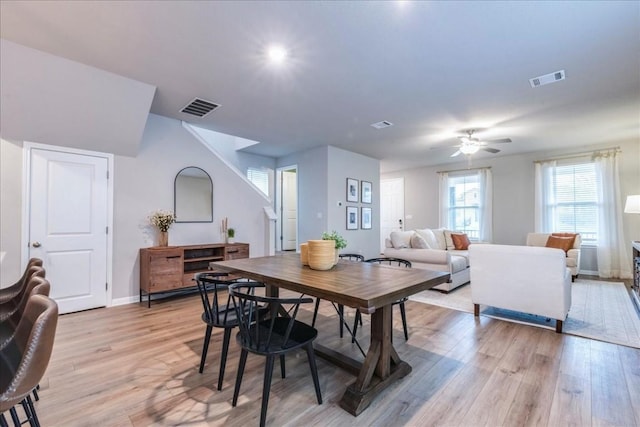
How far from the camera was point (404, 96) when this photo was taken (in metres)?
3.57

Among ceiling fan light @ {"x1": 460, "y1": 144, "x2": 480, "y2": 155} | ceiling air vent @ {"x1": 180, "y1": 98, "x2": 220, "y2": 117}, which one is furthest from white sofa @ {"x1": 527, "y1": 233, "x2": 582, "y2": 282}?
ceiling air vent @ {"x1": 180, "y1": 98, "x2": 220, "y2": 117}

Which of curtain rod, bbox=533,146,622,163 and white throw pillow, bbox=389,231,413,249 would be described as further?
curtain rod, bbox=533,146,622,163

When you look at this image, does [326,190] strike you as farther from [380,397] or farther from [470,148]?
[380,397]

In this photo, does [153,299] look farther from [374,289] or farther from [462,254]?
[462,254]

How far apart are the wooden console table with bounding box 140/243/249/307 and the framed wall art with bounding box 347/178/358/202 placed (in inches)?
119

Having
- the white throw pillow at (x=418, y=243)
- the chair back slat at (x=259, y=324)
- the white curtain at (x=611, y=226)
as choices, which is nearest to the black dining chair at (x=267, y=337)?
the chair back slat at (x=259, y=324)

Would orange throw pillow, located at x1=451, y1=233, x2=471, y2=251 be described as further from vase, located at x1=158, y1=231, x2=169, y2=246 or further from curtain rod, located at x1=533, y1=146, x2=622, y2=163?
vase, located at x1=158, y1=231, x2=169, y2=246

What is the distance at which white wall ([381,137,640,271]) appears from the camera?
215 inches

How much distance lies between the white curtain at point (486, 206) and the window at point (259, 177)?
5.18 meters

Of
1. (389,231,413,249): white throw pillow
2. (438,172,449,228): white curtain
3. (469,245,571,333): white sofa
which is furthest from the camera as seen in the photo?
(438,172,449,228): white curtain

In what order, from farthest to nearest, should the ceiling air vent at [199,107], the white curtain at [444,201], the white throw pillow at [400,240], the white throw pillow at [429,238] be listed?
the white curtain at [444,201] → the white throw pillow at [429,238] → the white throw pillow at [400,240] → the ceiling air vent at [199,107]

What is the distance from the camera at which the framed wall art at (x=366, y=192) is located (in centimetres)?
671

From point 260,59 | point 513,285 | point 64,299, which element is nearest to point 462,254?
point 513,285

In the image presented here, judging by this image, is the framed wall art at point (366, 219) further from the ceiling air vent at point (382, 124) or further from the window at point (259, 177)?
the ceiling air vent at point (382, 124)
